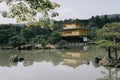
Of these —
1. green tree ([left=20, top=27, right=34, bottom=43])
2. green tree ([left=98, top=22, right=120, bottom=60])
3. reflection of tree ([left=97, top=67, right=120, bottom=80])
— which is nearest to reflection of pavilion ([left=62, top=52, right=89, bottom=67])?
green tree ([left=98, top=22, right=120, bottom=60])

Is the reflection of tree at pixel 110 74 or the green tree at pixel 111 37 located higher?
the green tree at pixel 111 37

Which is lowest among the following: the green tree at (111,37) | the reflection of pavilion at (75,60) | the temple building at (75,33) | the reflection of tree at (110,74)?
the temple building at (75,33)

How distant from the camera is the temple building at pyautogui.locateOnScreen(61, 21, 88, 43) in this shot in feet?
157

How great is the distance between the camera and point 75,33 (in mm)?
48031

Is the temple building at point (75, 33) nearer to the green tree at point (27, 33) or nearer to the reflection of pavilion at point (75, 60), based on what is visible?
the green tree at point (27, 33)

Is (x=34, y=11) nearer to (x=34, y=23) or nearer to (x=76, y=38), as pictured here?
(x=34, y=23)

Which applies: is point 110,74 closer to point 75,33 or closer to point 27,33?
point 75,33

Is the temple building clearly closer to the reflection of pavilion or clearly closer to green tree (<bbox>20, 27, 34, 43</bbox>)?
green tree (<bbox>20, 27, 34, 43</bbox>)

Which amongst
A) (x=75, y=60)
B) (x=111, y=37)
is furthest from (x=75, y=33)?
(x=111, y=37)

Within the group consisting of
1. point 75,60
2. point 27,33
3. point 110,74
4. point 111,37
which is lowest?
point 27,33

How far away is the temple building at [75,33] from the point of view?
4781cm

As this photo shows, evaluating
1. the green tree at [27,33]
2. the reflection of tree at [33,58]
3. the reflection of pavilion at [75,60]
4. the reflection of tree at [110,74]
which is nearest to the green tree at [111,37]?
the reflection of tree at [110,74]

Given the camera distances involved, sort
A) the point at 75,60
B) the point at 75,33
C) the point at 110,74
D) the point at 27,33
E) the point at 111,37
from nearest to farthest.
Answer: the point at 110,74, the point at 111,37, the point at 75,60, the point at 75,33, the point at 27,33

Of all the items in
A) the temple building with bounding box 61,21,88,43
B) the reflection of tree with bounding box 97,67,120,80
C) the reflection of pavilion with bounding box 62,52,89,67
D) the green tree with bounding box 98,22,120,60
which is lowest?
the temple building with bounding box 61,21,88,43
